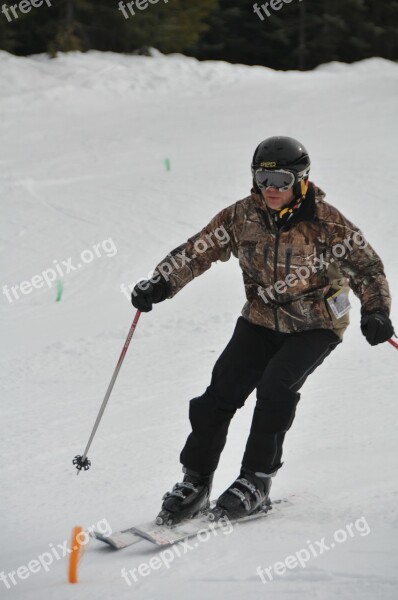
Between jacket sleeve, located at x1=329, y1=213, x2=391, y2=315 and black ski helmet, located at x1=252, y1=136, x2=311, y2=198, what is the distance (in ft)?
0.87

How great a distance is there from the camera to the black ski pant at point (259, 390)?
3783 millimetres

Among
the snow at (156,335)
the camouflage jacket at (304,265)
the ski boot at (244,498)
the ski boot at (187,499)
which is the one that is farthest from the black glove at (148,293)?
the snow at (156,335)

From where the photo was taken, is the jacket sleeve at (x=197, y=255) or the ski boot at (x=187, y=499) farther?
the jacket sleeve at (x=197, y=255)

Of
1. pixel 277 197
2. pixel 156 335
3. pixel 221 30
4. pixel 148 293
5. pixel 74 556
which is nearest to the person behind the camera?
pixel 74 556

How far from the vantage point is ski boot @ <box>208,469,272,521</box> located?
3.79m

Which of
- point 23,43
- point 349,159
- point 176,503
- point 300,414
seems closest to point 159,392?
point 300,414

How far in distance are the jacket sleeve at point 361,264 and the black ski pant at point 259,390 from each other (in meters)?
0.28

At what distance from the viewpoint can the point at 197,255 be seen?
13.6 ft

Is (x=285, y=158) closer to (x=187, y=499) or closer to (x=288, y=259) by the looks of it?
(x=288, y=259)

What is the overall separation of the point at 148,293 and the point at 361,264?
39.8 inches

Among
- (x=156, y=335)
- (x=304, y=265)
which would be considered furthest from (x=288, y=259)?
(x=156, y=335)

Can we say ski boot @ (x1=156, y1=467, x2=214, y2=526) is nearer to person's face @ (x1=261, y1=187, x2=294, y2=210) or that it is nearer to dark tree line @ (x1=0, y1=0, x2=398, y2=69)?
person's face @ (x1=261, y1=187, x2=294, y2=210)

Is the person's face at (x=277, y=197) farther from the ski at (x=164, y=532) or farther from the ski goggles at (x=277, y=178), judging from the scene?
the ski at (x=164, y=532)

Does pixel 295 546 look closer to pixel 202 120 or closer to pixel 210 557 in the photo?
pixel 210 557
